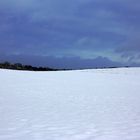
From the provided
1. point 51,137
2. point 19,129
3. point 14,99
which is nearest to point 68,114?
point 19,129

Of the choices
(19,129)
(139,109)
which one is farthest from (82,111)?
(19,129)

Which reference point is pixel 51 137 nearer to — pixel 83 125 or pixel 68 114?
pixel 83 125

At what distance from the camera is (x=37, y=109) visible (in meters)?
9.80

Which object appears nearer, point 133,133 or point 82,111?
point 133,133

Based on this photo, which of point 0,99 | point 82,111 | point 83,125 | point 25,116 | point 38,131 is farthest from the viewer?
point 0,99

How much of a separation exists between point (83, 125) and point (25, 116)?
181 centimetres

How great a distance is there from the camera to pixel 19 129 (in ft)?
22.5

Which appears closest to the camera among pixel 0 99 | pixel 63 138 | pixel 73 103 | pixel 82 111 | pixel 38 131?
pixel 63 138

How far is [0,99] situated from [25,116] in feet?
12.9

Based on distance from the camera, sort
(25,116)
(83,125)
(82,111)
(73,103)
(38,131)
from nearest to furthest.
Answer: (38,131)
(83,125)
(25,116)
(82,111)
(73,103)

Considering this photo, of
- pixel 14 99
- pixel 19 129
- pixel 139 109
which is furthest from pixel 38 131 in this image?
pixel 14 99

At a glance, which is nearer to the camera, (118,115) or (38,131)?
(38,131)

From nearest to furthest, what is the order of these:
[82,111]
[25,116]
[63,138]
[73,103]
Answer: [63,138] < [25,116] < [82,111] < [73,103]

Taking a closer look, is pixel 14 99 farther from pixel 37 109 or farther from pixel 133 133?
pixel 133 133
